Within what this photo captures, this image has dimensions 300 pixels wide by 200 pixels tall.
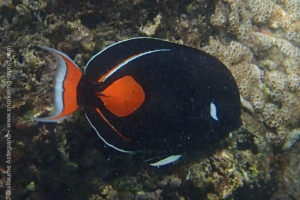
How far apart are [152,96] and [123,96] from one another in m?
0.24

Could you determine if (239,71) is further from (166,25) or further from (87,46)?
(87,46)

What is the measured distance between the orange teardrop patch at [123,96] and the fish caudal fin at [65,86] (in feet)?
0.53

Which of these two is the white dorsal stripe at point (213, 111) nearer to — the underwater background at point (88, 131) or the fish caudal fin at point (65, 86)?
the underwater background at point (88, 131)

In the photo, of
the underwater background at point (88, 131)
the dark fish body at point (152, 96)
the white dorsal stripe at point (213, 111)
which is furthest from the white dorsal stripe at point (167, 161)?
the underwater background at point (88, 131)

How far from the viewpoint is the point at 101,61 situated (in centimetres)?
153

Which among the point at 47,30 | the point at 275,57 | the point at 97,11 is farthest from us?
the point at 275,57

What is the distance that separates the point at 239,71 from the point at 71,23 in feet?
6.73

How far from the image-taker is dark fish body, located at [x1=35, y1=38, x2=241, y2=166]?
1.45m

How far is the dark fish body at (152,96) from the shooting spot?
4.75 feet

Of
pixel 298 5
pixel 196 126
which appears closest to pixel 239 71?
pixel 196 126

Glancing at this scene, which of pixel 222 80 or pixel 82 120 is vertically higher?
pixel 222 80

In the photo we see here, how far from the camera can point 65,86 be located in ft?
4.36

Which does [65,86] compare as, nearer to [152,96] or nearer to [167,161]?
[152,96]

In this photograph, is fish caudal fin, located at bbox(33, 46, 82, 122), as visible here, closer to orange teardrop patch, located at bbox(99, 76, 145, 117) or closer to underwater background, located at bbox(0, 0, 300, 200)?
orange teardrop patch, located at bbox(99, 76, 145, 117)
